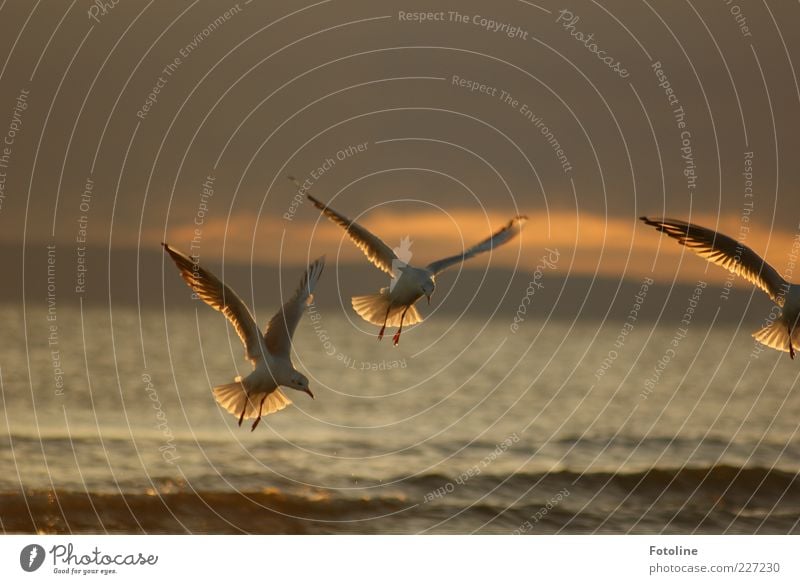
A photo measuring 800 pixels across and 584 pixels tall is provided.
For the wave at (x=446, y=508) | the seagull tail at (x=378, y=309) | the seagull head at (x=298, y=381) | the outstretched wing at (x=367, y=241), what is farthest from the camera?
the wave at (x=446, y=508)

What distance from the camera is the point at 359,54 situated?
14242 millimetres

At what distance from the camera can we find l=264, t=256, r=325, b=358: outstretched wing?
8.66 meters

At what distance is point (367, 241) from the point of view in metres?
9.44

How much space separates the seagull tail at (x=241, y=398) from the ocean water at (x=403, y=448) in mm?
2033

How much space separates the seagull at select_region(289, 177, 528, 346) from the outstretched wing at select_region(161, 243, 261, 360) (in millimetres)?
1007

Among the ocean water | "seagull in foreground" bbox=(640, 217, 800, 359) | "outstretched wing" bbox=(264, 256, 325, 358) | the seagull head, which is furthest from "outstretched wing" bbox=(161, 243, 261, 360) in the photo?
"seagull in foreground" bbox=(640, 217, 800, 359)

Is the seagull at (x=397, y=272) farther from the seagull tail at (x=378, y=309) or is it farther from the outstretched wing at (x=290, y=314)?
the outstretched wing at (x=290, y=314)

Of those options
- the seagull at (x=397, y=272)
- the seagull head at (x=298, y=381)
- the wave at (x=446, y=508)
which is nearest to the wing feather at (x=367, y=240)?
the seagull at (x=397, y=272)

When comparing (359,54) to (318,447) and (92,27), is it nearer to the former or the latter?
(92,27)

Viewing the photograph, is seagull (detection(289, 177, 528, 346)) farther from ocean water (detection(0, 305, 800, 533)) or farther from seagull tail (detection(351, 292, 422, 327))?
ocean water (detection(0, 305, 800, 533))

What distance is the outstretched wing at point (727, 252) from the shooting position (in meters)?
9.38
